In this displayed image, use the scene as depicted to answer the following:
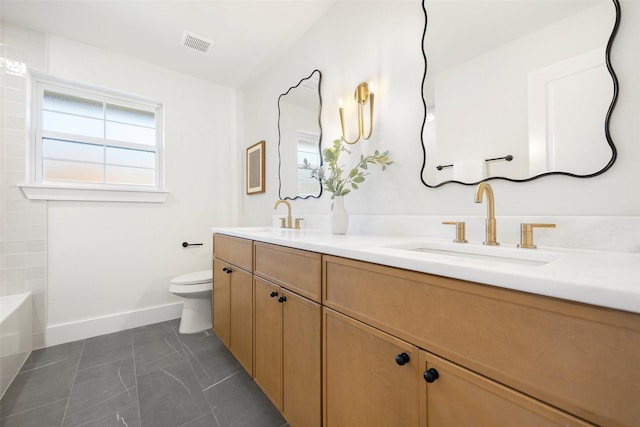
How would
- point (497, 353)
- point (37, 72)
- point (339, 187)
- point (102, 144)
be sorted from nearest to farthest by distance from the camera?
point (497, 353) → point (339, 187) → point (37, 72) → point (102, 144)

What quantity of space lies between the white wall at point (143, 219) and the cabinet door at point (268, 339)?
1621 millimetres

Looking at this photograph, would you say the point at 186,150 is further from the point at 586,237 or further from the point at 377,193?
the point at 586,237

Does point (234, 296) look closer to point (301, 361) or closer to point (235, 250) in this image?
point (235, 250)

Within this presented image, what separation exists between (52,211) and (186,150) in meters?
1.16

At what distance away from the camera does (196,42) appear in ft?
7.20

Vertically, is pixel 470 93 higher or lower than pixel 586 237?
higher

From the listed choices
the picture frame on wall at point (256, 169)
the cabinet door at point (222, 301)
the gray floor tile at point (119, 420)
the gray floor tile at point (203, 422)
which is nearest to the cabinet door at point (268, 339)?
the gray floor tile at point (203, 422)

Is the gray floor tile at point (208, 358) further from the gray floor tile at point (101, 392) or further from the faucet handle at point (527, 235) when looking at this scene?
the faucet handle at point (527, 235)

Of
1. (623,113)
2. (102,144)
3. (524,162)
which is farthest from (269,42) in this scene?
(623,113)

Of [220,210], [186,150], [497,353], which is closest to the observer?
[497,353]

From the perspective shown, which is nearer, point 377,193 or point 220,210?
point 377,193

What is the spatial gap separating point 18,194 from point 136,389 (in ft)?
5.66

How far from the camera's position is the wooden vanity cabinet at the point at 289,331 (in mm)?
990

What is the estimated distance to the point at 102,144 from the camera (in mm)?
2363
